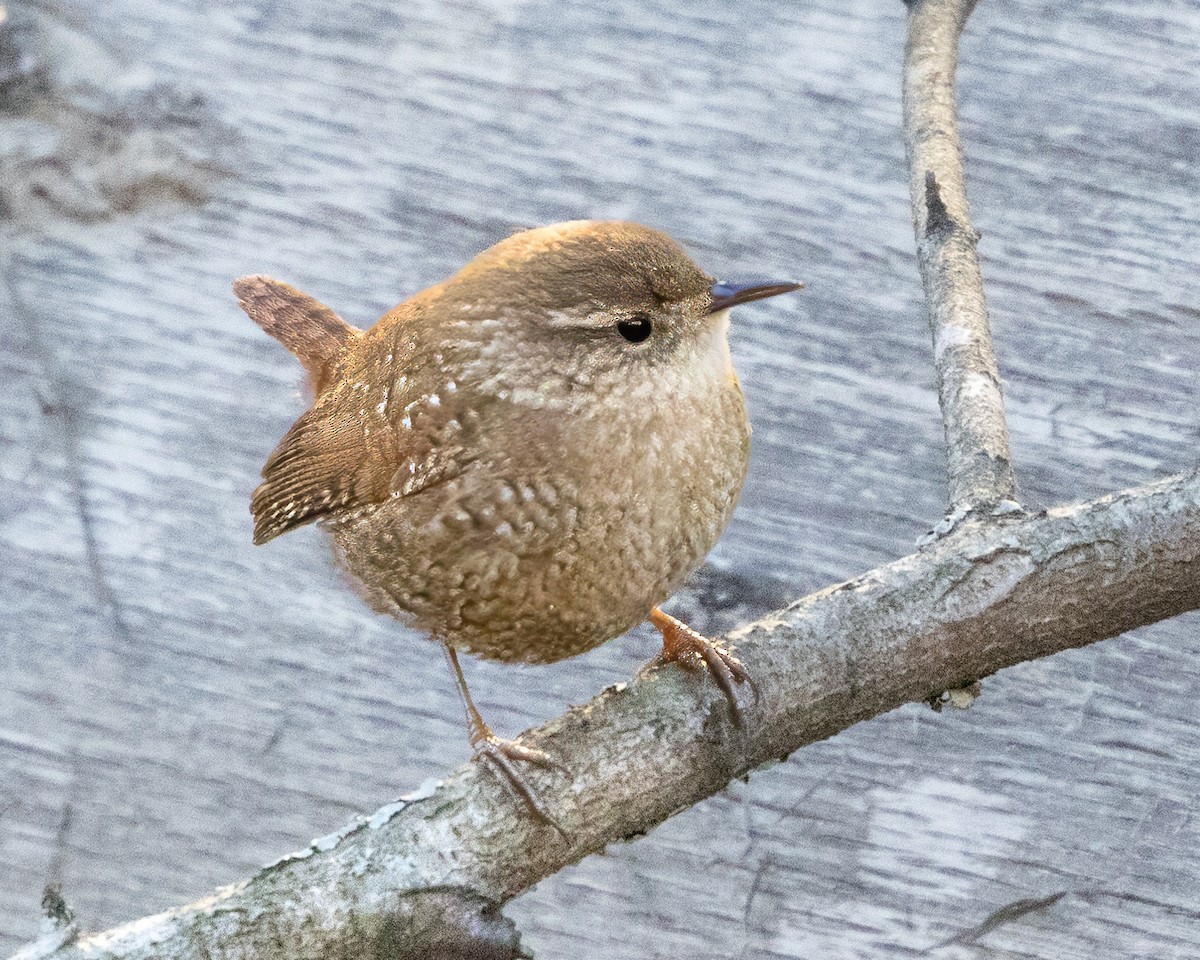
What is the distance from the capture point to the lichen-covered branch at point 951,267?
1657mm

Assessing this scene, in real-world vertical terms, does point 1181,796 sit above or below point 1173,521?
below

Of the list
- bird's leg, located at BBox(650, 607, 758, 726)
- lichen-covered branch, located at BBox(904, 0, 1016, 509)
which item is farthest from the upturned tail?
lichen-covered branch, located at BBox(904, 0, 1016, 509)

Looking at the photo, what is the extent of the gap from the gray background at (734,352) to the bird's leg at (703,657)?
0.92 ft

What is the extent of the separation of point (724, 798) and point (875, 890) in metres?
0.23


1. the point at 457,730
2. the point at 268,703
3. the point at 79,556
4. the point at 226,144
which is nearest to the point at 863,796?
the point at 457,730

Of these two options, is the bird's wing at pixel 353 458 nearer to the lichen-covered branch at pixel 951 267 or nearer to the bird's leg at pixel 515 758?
the bird's leg at pixel 515 758

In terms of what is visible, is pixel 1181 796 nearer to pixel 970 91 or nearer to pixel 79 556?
pixel 970 91

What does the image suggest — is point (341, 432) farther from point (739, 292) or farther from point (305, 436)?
point (739, 292)

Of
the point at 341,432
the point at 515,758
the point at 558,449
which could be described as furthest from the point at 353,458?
the point at 515,758

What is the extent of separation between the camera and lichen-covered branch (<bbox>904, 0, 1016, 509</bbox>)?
5.44ft

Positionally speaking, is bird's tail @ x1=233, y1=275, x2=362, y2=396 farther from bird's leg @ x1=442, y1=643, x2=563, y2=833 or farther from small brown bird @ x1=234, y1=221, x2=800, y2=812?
bird's leg @ x1=442, y1=643, x2=563, y2=833

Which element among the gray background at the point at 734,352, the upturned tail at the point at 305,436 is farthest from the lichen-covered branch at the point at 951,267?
the upturned tail at the point at 305,436

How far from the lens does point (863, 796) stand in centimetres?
190

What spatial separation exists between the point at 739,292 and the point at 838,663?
417mm
